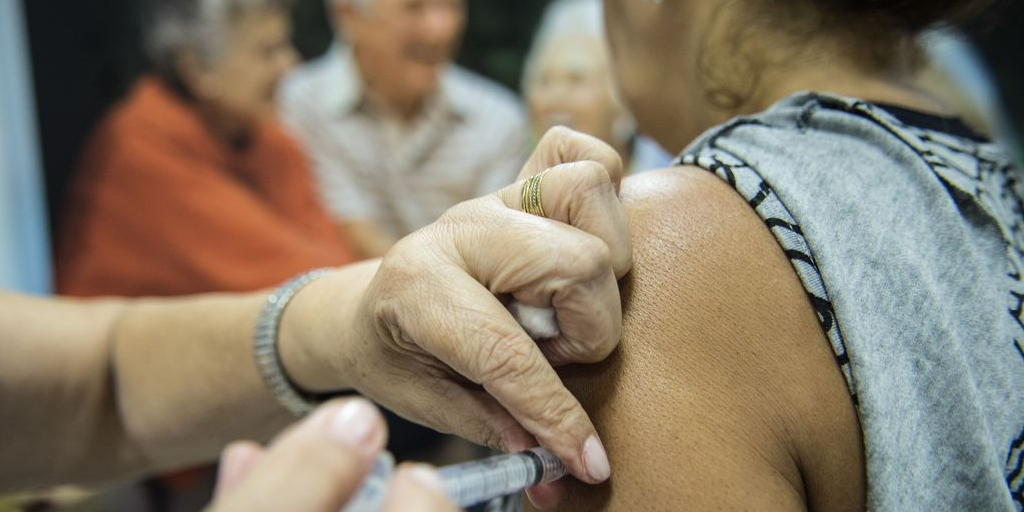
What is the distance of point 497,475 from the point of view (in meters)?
0.56

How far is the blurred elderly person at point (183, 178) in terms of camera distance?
2.13 meters

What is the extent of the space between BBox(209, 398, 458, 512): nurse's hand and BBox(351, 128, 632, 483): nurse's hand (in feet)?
0.48

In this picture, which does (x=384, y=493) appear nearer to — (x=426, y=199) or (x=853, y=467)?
(x=853, y=467)

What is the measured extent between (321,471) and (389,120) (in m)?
2.08

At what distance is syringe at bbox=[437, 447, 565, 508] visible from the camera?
0.51m

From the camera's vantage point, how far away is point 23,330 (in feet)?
3.36

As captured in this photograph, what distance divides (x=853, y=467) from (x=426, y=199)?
74.4 inches

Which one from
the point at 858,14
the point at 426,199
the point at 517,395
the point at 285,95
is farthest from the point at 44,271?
the point at 858,14

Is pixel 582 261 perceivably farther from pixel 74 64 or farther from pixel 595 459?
pixel 74 64

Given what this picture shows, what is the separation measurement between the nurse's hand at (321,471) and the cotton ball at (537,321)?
191mm

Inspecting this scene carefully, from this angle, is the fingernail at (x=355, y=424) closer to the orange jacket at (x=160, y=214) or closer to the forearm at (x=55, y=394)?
the forearm at (x=55, y=394)

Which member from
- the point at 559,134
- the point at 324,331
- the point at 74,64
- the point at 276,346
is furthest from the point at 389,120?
the point at 559,134

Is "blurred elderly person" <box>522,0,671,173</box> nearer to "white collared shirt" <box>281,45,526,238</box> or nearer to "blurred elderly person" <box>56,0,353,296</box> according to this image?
"white collared shirt" <box>281,45,526,238</box>

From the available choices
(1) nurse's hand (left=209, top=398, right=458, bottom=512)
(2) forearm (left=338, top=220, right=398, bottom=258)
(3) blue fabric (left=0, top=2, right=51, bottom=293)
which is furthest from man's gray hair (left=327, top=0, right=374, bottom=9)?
(1) nurse's hand (left=209, top=398, right=458, bottom=512)
